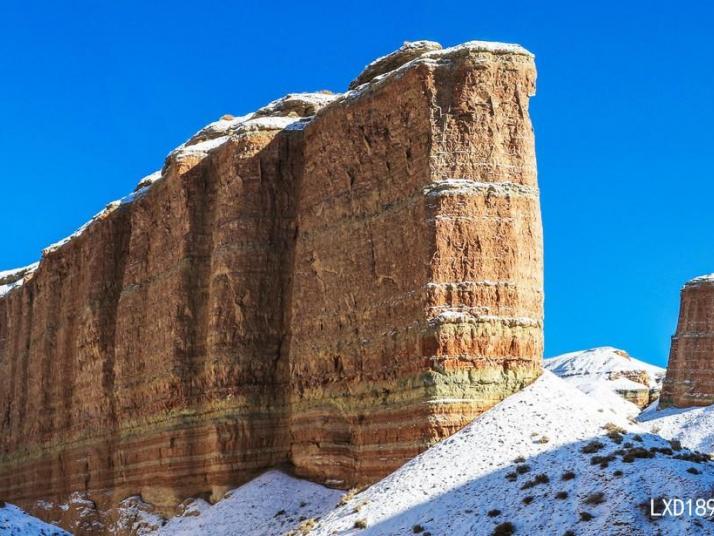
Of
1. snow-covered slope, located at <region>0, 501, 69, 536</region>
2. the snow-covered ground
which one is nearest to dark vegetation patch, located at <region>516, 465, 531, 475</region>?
snow-covered slope, located at <region>0, 501, 69, 536</region>

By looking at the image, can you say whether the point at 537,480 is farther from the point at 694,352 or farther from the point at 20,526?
the point at 694,352

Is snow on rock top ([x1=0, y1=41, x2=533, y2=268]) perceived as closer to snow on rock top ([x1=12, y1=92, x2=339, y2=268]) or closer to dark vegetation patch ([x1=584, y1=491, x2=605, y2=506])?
snow on rock top ([x1=12, y1=92, x2=339, y2=268])

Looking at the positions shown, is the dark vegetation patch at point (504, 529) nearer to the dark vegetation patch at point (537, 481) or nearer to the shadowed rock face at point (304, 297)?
the dark vegetation patch at point (537, 481)

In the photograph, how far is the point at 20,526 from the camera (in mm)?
22016

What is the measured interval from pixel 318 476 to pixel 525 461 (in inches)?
399

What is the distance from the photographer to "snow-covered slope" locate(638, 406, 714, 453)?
5884 cm

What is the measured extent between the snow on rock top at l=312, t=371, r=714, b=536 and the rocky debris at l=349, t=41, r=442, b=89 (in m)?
11.4

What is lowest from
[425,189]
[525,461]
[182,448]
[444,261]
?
[525,461]

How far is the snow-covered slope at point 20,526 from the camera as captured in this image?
21656mm

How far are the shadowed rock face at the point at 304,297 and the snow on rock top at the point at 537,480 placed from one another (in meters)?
1.60

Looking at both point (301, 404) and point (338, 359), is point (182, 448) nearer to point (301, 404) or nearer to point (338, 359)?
point (301, 404)

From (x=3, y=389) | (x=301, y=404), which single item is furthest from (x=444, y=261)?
(x=3, y=389)

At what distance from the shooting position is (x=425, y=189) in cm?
3016

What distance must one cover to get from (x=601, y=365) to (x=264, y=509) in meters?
73.1
